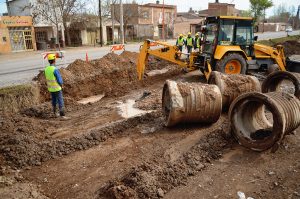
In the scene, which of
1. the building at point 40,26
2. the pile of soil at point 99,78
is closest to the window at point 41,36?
the building at point 40,26

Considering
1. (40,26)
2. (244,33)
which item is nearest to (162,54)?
(244,33)

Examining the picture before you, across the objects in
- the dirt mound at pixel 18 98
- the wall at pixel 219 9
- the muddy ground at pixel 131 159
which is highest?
the wall at pixel 219 9

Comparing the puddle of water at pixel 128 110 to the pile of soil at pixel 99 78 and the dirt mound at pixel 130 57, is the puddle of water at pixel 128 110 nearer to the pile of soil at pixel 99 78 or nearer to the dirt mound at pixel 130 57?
the pile of soil at pixel 99 78

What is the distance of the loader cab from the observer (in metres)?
10.3

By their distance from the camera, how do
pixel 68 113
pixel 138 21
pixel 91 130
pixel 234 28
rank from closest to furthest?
pixel 91 130
pixel 68 113
pixel 234 28
pixel 138 21

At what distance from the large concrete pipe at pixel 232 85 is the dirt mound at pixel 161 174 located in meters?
1.84

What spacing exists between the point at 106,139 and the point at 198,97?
7.76ft

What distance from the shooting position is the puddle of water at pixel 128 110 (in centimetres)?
771

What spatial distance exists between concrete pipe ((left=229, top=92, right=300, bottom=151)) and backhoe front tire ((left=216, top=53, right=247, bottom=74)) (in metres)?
3.81

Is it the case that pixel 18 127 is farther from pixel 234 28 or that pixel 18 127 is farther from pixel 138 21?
pixel 138 21

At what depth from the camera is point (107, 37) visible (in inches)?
1665

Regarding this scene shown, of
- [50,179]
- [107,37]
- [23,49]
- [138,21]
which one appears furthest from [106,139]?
[138,21]

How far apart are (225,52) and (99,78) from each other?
545 cm

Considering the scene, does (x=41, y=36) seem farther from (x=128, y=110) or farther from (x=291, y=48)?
(x=128, y=110)
